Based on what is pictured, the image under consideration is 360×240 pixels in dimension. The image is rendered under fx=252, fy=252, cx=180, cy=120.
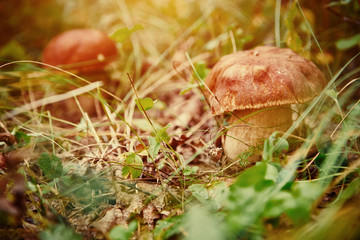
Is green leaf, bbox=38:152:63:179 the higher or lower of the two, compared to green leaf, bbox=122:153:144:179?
higher

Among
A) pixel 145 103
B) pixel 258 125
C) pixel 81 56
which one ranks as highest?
pixel 81 56

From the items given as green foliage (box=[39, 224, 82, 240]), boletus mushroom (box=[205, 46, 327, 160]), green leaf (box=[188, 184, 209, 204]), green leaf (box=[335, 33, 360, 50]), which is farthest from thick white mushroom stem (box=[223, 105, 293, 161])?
green foliage (box=[39, 224, 82, 240])

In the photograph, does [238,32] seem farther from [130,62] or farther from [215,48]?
[130,62]

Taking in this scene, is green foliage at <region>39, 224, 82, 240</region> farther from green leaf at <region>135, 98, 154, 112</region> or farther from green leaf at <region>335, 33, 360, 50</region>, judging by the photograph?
green leaf at <region>335, 33, 360, 50</region>

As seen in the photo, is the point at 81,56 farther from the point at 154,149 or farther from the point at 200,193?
the point at 200,193

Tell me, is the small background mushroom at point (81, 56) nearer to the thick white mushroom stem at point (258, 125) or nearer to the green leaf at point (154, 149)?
the green leaf at point (154, 149)

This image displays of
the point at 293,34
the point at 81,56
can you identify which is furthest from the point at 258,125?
the point at 81,56
